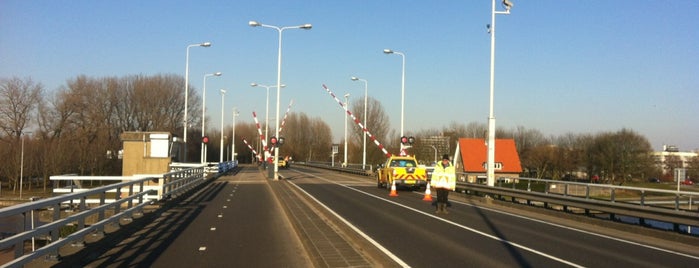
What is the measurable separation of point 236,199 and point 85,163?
38.2m

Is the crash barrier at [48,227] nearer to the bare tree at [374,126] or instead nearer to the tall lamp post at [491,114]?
the tall lamp post at [491,114]

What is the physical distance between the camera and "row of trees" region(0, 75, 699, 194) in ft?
170

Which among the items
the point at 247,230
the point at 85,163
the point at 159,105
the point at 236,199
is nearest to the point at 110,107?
the point at 159,105

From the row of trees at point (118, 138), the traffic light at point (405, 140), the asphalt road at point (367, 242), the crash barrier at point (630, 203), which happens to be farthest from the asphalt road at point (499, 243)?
the row of trees at point (118, 138)

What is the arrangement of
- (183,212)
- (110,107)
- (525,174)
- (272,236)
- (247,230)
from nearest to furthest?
(272,236), (247,230), (183,212), (110,107), (525,174)

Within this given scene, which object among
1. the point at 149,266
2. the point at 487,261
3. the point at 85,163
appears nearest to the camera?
the point at 149,266

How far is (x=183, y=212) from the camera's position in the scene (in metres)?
16.9

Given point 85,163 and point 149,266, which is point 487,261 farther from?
point 85,163

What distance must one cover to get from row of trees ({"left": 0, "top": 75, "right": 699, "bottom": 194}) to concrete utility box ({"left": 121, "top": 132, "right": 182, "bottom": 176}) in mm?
18410

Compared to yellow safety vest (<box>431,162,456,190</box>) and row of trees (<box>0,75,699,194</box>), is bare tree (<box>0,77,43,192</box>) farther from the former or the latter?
yellow safety vest (<box>431,162,456,190</box>)

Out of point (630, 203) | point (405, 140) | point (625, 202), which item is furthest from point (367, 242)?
point (405, 140)

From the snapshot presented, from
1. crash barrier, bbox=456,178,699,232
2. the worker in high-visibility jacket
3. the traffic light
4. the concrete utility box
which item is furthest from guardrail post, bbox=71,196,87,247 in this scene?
the traffic light

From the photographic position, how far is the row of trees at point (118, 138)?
170ft

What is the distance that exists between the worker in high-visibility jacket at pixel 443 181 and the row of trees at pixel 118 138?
35504mm
